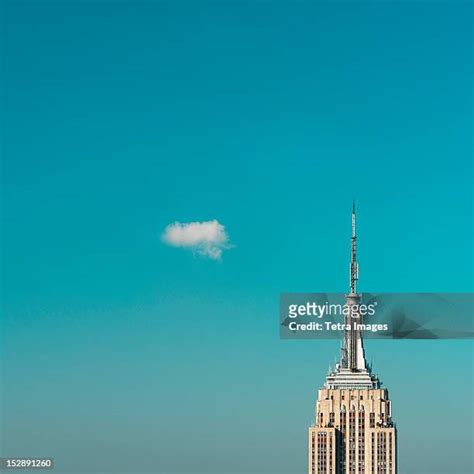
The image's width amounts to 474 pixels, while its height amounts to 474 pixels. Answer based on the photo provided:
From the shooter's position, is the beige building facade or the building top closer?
the building top

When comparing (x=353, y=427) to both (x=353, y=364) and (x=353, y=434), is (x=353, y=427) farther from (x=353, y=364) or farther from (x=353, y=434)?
(x=353, y=364)

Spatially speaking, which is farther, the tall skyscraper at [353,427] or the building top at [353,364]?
the tall skyscraper at [353,427]

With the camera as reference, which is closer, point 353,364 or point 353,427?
point 353,364

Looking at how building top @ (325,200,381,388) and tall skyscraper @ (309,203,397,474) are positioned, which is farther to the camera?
tall skyscraper @ (309,203,397,474)

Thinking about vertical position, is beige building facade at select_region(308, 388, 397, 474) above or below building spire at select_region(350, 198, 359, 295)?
below

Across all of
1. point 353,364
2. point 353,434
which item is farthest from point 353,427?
point 353,364

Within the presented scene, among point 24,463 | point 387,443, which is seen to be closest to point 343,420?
point 387,443

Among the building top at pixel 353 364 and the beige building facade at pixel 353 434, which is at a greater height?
the building top at pixel 353 364

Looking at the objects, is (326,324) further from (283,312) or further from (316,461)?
(316,461)
